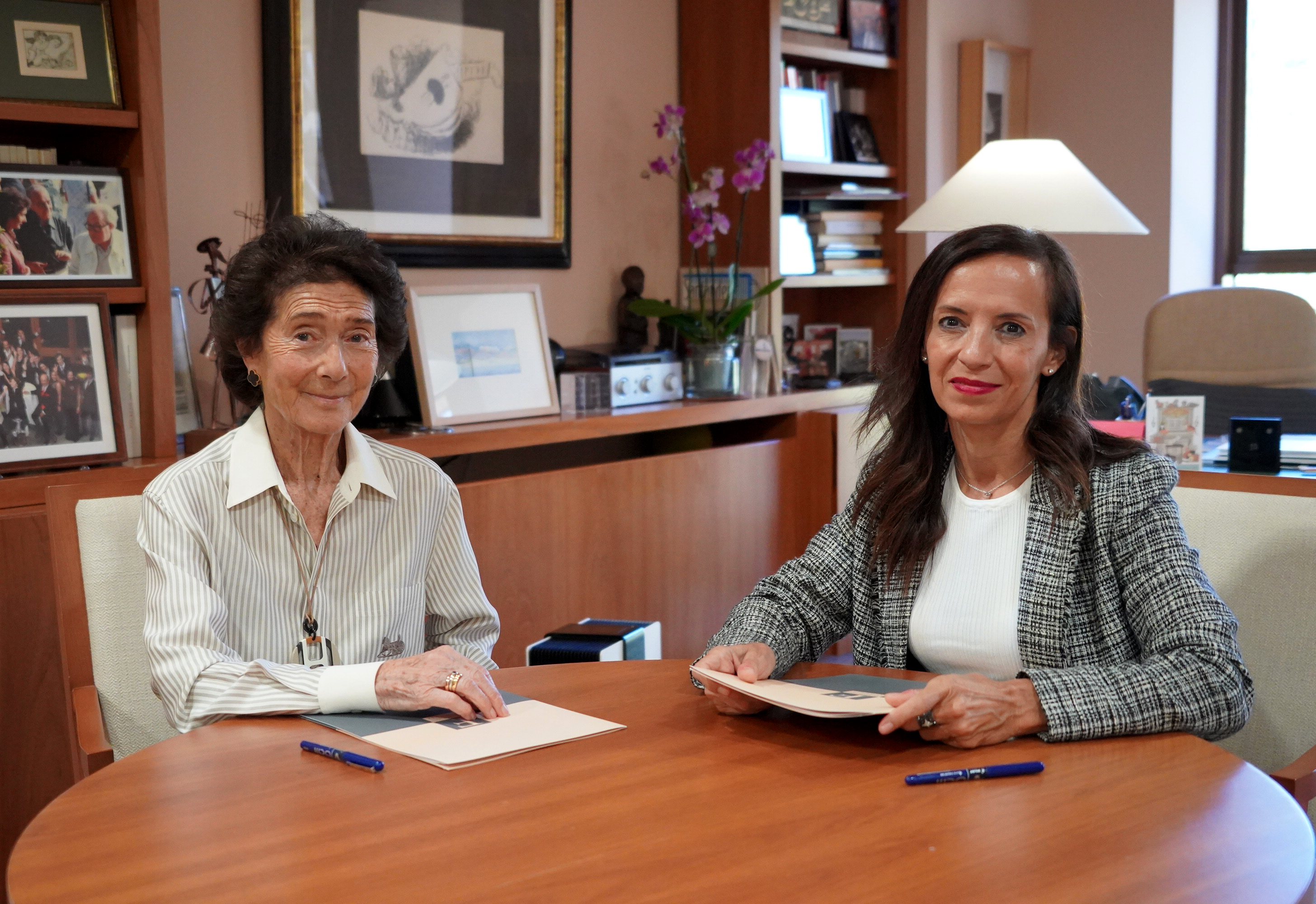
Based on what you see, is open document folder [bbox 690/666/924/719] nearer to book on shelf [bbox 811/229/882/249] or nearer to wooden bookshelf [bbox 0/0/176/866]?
wooden bookshelf [bbox 0/0/176/866]

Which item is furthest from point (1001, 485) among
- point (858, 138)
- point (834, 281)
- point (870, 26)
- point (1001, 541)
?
point (870, 26)

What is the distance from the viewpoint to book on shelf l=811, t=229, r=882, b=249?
413 centimetres

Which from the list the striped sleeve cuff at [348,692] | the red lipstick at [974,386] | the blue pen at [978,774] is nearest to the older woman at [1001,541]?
the red lipstick at [974,386]

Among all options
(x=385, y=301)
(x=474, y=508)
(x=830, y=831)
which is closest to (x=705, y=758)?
(x=830, y=831)

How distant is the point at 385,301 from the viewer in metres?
1.85

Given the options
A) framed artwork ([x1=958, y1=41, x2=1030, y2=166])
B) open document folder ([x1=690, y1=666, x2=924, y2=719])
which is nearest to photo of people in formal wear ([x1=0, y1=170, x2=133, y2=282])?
open document folder ([x1=690, y1=666, x2=924, y2=719])

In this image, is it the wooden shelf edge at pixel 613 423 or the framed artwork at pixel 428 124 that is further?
the framed artwork at pixel 428 124

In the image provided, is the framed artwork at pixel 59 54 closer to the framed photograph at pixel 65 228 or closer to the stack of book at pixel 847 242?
the framed photograph at pixel 65 228

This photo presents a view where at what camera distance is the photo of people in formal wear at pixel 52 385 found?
7.50 ft

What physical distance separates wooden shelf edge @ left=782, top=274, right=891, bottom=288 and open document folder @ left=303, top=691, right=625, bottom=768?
251 cm

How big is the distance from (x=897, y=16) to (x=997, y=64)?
0.59m

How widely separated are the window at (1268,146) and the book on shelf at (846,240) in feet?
5.34

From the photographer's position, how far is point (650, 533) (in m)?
3.29

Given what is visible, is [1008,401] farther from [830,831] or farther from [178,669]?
[178,669]
